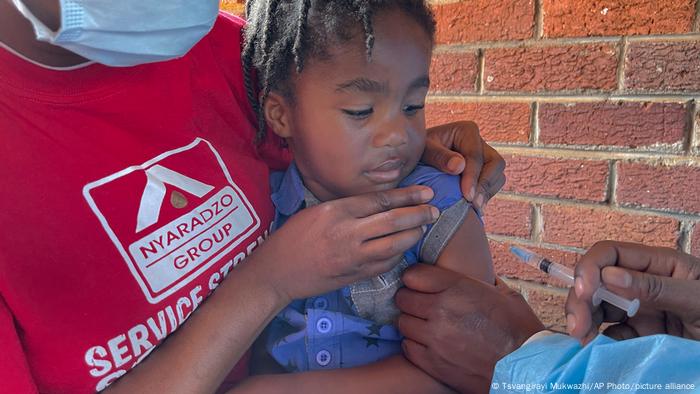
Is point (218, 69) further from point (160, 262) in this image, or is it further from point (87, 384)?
point (87, 384)

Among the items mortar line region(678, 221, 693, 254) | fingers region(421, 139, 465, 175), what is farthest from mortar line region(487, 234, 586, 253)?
fingers region(421, 139, 465, 175)

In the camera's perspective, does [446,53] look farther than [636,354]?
Yes

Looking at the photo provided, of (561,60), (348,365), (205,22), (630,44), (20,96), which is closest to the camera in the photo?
(20,96)

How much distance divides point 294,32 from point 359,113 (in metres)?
0.22

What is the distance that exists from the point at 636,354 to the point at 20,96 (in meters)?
1.01

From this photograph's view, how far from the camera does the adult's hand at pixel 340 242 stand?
1072 millimetres

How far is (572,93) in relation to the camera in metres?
1.89

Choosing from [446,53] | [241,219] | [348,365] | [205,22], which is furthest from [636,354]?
[446,53]

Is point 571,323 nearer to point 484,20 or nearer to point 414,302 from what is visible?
point 414,302

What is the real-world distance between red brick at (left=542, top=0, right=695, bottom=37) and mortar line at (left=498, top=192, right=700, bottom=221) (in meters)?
0.54

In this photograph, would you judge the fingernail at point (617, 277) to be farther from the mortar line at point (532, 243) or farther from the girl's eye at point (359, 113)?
the mortar line at point (532, 243)

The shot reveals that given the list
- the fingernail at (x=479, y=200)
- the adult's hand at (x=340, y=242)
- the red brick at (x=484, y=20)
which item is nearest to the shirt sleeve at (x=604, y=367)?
the adult's hand at (x=340, y=242)

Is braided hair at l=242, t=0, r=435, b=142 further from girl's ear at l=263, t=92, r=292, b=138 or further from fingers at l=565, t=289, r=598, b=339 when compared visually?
fingers at l=565, t=289, r=598, b=339

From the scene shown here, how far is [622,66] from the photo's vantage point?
178cm
